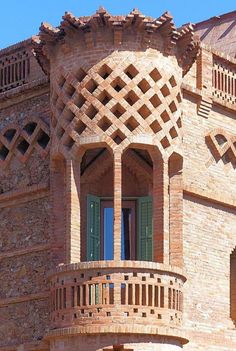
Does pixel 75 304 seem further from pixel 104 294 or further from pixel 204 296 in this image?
pixel 204 296

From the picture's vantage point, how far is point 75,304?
705 inches

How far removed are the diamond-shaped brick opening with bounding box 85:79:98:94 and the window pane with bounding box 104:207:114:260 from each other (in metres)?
2.01

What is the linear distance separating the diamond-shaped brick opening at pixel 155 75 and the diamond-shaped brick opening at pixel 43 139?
2122mm

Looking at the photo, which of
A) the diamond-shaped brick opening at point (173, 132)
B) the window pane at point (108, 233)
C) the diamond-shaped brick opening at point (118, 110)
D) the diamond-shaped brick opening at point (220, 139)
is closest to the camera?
the diamond-shaped brick opening at point (118, 110)

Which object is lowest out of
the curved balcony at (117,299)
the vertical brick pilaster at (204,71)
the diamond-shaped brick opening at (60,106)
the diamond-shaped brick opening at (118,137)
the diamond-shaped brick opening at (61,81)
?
the curved balcony at (117,299)

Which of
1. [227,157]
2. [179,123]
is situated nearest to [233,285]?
[227,157]

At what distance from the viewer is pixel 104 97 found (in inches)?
730

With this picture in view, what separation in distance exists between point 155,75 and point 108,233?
2.56 meters

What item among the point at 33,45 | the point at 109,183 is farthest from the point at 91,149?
the point at 33,45

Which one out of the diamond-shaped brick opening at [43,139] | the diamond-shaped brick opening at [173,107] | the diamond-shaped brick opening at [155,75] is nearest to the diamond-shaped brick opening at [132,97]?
the diamond-shaped brick opening at [155,75]

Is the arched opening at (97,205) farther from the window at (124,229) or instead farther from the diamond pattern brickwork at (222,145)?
the diamond pattern brickwork at (222,145)

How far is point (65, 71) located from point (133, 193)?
2223mm

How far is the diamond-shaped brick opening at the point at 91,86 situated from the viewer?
1858cm

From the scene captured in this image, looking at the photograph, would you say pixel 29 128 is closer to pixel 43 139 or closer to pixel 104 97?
pixel 43 139
